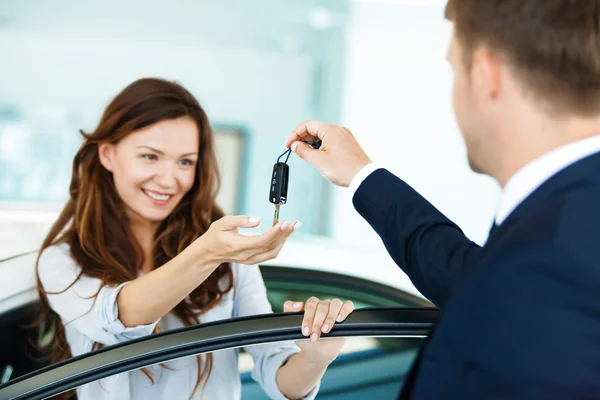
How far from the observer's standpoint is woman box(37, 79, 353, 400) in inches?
63.4

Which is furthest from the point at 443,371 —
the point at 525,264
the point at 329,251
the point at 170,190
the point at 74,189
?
the point at 329,251

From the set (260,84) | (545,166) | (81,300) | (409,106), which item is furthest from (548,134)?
(260,84)

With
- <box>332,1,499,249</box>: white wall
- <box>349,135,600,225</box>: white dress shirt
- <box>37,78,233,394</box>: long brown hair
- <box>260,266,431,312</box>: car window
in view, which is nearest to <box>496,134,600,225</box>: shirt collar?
<box>349,135,600,225</box>: white dress shirt

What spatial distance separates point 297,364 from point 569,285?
94 centimetres

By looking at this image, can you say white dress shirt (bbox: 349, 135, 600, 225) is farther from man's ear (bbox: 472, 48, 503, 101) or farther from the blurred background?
the blurred background

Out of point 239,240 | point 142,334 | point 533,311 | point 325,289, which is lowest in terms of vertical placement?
point 325,289

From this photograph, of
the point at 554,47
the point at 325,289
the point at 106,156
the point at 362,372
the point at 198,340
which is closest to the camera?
the point at 554,47

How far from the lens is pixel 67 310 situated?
1654 mm

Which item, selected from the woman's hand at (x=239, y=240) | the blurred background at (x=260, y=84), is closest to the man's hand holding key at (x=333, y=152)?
the woman's hand at (x=239, y=240)

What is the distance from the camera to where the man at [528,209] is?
0.80 metres

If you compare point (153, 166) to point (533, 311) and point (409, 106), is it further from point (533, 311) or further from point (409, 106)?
point (409, 106)

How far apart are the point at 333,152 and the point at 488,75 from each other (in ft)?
1.53

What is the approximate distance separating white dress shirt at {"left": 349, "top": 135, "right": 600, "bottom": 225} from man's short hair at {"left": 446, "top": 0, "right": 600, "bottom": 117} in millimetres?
47

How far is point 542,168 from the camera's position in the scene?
2.93 ft
